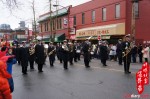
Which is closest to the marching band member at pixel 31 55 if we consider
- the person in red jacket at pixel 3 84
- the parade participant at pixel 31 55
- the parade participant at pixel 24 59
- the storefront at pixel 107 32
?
the parade participant at pixel 31 55

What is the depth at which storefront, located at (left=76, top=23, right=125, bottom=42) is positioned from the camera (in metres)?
32.3

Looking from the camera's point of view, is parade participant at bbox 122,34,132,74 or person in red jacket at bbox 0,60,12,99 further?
parade participant at bbox 122,34,132,74

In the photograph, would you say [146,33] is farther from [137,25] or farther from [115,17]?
[115,17]

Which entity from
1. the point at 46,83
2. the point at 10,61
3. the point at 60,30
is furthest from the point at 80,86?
the point at 60,30

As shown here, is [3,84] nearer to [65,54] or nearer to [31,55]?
[65,54]

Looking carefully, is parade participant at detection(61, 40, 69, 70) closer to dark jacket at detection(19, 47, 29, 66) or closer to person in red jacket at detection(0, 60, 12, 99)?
dark jacket at detection(19, 47, 29, 66)

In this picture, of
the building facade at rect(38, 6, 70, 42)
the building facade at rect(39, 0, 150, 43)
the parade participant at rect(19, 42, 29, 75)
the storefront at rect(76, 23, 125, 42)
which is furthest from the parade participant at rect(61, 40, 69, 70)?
the building facade at rect(38, 6, 70, 42)

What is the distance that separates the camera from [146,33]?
96.5ft

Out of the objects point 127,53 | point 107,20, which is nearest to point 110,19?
point 107,20

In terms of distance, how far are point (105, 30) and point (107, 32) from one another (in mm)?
640

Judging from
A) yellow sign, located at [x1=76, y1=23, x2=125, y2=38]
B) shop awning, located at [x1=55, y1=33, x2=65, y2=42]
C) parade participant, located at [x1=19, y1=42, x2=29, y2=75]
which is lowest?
parade participant, located at [x1=19, y1=42, x2=29, y2=75]

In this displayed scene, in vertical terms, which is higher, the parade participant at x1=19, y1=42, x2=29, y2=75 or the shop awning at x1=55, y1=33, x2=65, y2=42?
the shop awning at x1=55, y1=33, x2=65, y2=42

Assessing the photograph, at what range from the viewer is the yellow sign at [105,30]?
32259 millimetres

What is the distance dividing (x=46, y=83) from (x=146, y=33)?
19387mm
